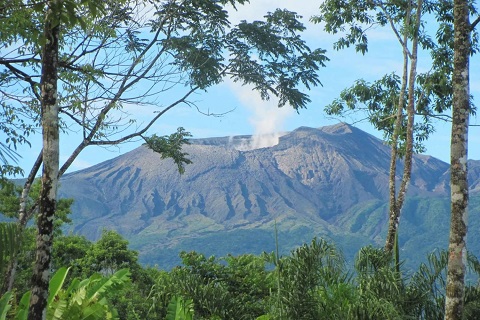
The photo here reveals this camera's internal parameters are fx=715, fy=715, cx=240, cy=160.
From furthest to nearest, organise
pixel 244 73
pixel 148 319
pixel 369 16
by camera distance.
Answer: pixel 244 73
pixel 369 16
pixel 148 319

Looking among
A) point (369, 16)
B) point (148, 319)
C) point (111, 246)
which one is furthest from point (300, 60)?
point (148, 319)

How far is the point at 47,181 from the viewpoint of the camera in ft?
25.9

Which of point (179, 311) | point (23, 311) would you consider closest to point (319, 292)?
point (179, 311)

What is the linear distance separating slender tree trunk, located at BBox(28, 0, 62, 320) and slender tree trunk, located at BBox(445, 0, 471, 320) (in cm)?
559

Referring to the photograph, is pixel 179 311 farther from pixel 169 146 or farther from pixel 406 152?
pixel 406 152

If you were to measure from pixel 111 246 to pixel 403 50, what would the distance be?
13943 mm

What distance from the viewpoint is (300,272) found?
12.5 meters

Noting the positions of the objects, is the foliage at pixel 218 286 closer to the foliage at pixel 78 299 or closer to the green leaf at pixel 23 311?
the foliage at pixel 78 299

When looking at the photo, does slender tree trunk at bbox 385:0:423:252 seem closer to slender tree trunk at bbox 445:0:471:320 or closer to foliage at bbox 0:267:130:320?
foliage at bbox 0:267:130:320

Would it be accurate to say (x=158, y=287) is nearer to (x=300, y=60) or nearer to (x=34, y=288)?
(x=34, y=288)

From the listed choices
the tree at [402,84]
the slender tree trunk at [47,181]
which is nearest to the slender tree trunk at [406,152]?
the tree at [402,84]

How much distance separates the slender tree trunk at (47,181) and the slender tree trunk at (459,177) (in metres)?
5.59

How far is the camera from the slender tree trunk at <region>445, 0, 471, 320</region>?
10.1 meters

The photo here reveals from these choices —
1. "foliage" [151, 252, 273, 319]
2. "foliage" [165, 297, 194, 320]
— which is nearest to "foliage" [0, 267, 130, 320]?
"foliage" [165, 297, 194, 320]
